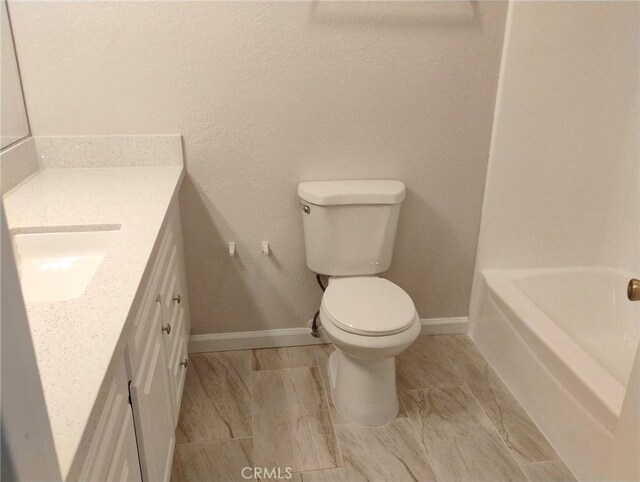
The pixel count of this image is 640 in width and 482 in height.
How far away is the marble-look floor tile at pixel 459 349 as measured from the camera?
2.47 meters

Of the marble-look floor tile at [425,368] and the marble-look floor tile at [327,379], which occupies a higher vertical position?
the marble-look floor tile at [425,368]

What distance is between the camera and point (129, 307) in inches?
41.8

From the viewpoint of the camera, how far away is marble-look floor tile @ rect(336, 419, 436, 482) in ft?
6.01

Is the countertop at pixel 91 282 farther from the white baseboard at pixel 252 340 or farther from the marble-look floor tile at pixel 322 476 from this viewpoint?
the marble-look floor tile at pixel 322 476

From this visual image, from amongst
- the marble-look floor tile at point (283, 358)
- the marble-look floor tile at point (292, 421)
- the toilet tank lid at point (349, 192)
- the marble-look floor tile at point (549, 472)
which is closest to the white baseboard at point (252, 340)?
the marble-look floor tile at point (283, 358)

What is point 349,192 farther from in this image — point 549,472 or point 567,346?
point 549,472

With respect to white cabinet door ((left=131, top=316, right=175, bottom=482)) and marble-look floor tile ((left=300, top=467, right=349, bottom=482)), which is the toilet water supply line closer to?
marble-look floor tile ((left=300, top=467, right=349, bottom=482))

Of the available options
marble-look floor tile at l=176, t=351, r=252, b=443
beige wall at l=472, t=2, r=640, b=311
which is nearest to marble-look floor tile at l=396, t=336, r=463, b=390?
beige wall at l=472, t=2, r=640, b=311

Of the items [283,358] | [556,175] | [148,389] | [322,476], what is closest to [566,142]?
[556,175]

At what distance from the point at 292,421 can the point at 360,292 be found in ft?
1.84

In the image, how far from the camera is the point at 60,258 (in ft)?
4.72

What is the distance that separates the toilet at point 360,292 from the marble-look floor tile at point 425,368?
18cm

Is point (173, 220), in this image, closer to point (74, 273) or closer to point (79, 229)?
point (79, 229)

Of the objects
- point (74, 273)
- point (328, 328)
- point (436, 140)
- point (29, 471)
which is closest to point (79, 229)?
point (74, 273)
